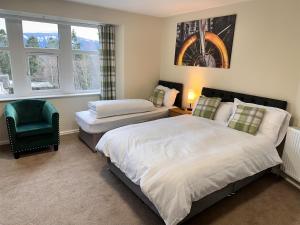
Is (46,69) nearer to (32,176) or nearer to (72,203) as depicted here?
(32,176)

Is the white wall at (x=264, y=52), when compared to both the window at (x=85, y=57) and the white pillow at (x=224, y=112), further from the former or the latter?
the window at (x=85, y=57)

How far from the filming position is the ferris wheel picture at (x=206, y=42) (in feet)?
11.1

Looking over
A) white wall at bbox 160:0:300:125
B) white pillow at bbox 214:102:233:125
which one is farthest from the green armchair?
white wall at bbox 160:0:300:125

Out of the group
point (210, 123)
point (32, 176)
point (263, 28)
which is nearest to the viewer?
point (32, 176)

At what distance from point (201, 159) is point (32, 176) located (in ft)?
7.06

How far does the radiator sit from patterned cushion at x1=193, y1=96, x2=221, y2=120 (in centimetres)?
106

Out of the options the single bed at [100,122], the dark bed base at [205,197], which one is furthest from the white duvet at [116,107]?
the dark bed base at [205,197]

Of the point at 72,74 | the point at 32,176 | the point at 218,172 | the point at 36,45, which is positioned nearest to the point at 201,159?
the point at 218,172

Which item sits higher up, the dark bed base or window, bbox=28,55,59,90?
window, bbox=28,55,59,90

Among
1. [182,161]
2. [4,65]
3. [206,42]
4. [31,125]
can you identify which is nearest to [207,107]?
[206,42]

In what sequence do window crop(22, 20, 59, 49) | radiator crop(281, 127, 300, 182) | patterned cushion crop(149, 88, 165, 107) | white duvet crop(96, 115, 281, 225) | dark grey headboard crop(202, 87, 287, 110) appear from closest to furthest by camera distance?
1. white duvet crop(96, 115, 281, 225)
2. radiator crop(281, 127, 300, 182)
3. dark grey headboard crop(202, 87, 287, 110)
4. window crop(22, 20, 59, 49)
5. patterned cushion crop(149, 88, 165, 107)

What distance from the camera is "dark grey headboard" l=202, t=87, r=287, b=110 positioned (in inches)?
111

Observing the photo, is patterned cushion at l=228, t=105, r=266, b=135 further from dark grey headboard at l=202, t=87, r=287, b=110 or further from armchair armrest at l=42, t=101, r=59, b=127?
armchair armrest at l=42, t=101, r=59, b=127

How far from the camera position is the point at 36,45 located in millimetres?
3816
